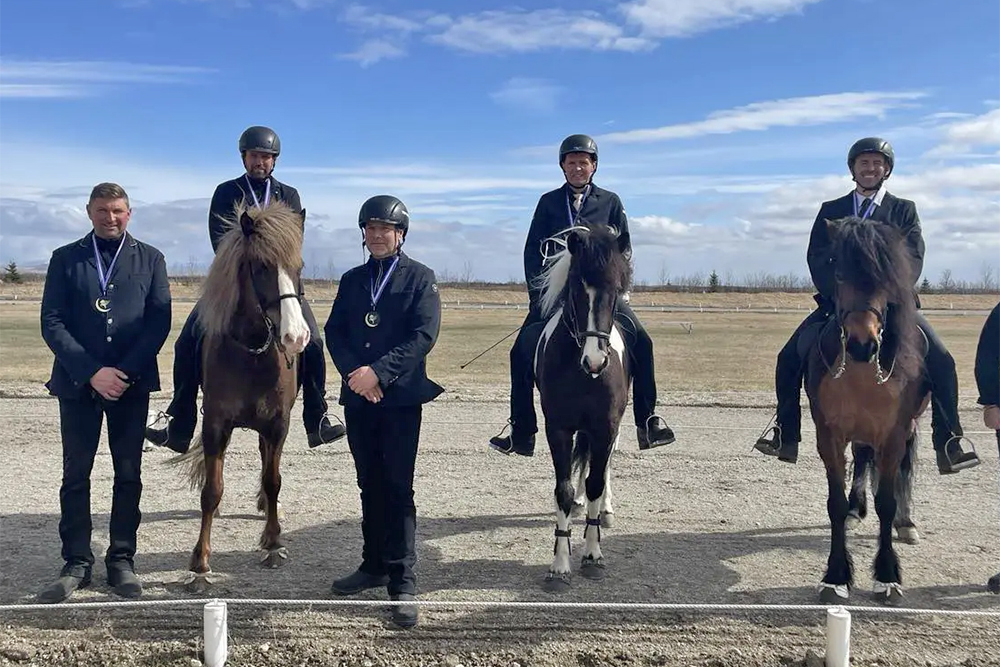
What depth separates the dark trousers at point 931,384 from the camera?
5.58 m

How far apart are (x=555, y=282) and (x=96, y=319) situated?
3109mm

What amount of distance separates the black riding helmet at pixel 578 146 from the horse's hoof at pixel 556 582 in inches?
130

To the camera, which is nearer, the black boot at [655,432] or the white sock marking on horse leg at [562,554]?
the white sock marking on horse leg at [562,554]

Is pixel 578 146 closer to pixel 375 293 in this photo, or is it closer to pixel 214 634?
pixel 375 293

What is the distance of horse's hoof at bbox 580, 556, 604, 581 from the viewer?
5629 mm

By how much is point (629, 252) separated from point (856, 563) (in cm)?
294

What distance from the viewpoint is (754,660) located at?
4.28 metres

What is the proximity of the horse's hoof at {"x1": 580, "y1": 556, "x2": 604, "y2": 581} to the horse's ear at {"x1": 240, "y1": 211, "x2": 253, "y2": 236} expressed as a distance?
10.8 feet

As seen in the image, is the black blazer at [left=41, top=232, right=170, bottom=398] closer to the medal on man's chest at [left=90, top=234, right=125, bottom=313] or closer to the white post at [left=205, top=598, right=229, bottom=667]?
the medal on man's chest at [left=90, top=234, right=125, bottom=313]

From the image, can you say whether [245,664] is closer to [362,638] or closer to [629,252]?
[362,638]

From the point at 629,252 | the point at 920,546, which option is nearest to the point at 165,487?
the point at 629,252

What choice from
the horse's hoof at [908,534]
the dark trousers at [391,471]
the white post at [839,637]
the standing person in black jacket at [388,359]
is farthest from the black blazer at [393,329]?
the horse's hoof at [908,534]

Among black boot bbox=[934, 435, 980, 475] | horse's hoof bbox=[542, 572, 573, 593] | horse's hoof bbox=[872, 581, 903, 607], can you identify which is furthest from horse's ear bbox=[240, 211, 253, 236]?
black boot bbox=[934, 435, 980, 475]

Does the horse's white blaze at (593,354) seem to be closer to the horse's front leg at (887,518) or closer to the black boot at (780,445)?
the black boot at (780,445)
